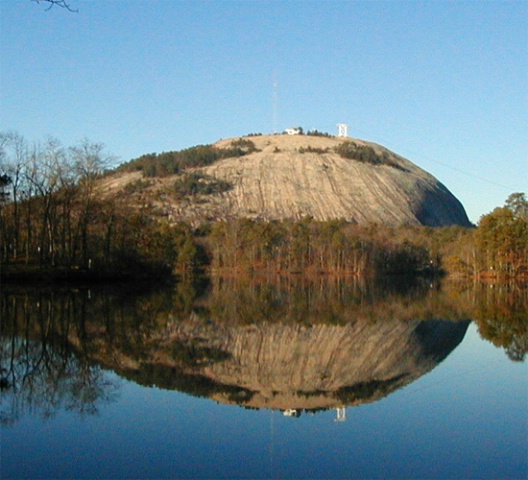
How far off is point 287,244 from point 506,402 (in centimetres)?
11516

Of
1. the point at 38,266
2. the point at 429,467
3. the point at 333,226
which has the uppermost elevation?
the point at 333,226

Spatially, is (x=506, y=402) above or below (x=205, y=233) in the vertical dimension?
below

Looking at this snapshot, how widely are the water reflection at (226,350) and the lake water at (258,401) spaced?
77 mm

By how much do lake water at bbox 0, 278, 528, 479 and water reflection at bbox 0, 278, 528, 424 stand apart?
8 centimetres

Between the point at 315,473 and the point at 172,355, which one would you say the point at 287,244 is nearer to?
the point at 172,355

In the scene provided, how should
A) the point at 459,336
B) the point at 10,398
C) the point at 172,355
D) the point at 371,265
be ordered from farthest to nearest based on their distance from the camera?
the point at 371,265, the point at 459,336, the point at 172,355, the point at 10,398

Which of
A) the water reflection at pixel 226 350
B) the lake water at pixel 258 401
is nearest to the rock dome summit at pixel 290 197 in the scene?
the water reflection at pixel 226 350

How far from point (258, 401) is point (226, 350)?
712 cm

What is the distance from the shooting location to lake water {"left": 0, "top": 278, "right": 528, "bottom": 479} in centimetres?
952

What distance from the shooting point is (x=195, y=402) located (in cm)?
1348

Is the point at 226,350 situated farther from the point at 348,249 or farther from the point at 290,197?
the point at 290,197

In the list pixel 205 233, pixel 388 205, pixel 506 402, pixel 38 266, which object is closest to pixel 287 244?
pixel 205 233

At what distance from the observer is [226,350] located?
818 inches

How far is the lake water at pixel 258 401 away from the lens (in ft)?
31.2
